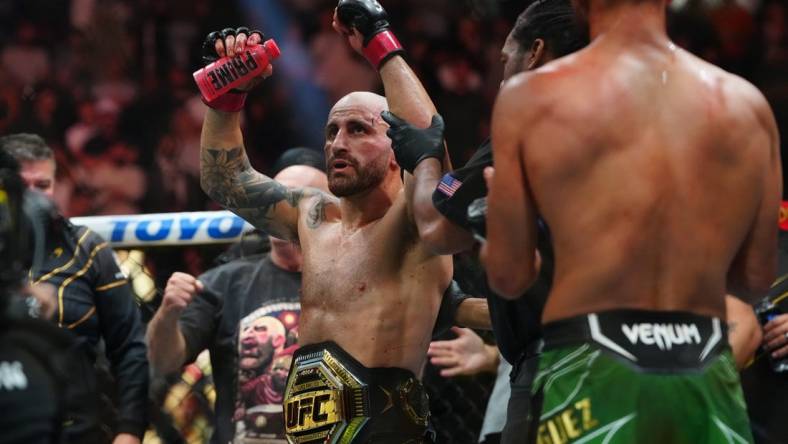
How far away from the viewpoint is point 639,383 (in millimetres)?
1684

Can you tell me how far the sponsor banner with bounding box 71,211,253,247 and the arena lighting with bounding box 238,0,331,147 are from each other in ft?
6.91

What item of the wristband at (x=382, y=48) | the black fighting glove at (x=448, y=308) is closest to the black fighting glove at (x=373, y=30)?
the wristband at (x=382, y=48)

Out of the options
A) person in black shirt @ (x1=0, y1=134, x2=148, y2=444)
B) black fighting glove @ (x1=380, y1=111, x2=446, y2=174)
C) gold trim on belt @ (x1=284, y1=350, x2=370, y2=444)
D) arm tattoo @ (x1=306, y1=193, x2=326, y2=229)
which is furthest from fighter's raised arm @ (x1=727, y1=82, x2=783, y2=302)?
person in black shirt @ (x1=0, y1=134, x2=148, y2=444)

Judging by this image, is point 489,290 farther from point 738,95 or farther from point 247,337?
point 247,337

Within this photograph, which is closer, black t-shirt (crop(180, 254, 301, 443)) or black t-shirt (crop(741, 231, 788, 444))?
black t-shirt (crop(741, 231, 788, 444))

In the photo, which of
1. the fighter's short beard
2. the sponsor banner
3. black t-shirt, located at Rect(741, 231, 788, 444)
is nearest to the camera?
the fighter's short beard

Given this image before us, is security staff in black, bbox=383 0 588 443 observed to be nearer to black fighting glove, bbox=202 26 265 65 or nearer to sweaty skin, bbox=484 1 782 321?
sweaty skin, bbox=484 1 782 321

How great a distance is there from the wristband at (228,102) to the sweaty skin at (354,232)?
24mm

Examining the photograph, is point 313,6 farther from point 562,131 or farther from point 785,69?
point 562,131

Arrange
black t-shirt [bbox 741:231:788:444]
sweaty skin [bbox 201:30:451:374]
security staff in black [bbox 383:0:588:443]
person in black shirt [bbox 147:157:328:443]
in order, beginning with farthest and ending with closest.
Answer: person in black shirt [bbox 147:157:328:443] → black t-shirt [bbox 741:231:788:444] → sweaty skin [bbox 201:30:451:374] → security staff in black [bbox 383:0:588:443]

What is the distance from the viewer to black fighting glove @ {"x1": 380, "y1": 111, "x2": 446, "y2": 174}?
88.7 inches

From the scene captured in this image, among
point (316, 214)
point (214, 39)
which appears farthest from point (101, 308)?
point (214, 39)

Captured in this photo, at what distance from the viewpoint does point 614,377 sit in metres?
1.69

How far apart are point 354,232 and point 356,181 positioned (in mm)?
115
